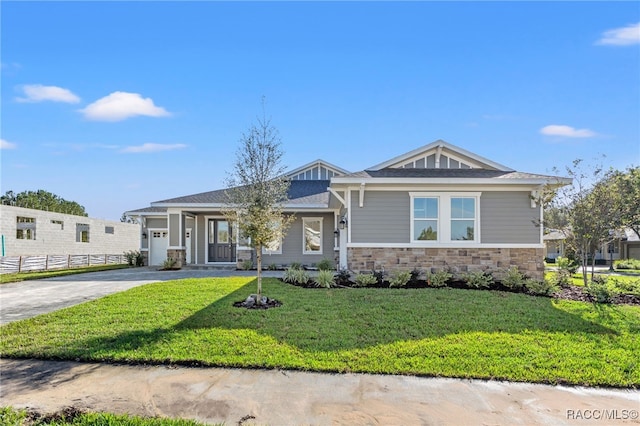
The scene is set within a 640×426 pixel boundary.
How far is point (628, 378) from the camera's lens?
4.83m

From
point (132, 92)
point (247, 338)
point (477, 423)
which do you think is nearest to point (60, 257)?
point (132, 92)

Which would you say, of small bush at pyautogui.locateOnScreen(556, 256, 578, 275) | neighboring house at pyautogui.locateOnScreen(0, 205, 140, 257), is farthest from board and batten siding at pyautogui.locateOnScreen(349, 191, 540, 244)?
neighboring house at pyautogui.locateOnScreen(0, 205, 140, 257)

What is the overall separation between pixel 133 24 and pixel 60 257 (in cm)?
1671

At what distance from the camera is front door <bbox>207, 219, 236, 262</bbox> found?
19.0 meters

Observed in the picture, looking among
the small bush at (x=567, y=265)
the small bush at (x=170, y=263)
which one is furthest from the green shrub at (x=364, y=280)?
the small bush at (x=170, y=263)

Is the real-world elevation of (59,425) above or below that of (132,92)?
below

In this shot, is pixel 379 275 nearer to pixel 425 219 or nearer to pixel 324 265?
pixel 425 219

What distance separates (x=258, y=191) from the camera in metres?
8.49

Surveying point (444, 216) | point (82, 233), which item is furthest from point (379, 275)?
point (82, 233)

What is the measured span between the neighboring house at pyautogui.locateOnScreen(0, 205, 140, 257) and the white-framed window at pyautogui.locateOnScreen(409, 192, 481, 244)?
2158cm

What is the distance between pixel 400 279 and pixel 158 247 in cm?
1516

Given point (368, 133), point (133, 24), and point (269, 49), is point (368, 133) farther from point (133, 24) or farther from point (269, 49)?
point (133, 24)

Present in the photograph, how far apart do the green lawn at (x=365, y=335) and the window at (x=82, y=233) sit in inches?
840

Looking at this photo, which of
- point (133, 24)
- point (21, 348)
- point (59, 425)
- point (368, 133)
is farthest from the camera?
point (368, 133)
